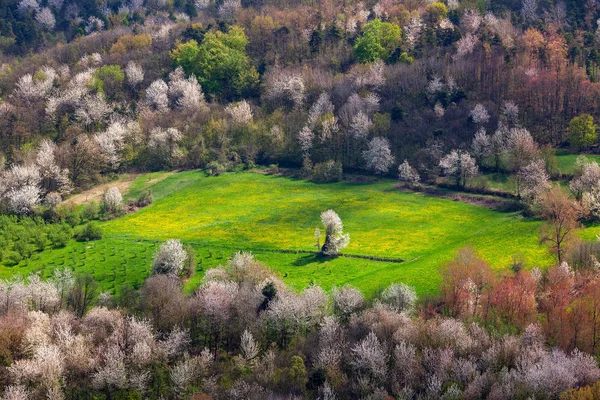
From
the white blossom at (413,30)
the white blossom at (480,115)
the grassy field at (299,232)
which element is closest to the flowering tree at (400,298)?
the grassy field at (299,232)

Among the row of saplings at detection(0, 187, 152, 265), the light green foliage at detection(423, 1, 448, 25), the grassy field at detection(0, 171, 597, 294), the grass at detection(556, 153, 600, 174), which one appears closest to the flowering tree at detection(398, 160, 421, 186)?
the grassy field at detection(0, 171, 597, 294)

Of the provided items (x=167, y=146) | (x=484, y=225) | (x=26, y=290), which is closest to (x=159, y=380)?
(x=26, y=290)

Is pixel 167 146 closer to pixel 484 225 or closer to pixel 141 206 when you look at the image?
pixel 141 206

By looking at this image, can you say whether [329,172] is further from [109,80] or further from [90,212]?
[109,80]

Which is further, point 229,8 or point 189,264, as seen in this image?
point 229,8

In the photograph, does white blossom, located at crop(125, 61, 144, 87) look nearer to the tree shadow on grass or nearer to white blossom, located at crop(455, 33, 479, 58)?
white blossom, located at crop(455, 33, 479, 58)

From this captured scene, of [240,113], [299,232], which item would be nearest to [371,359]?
[299,232]
